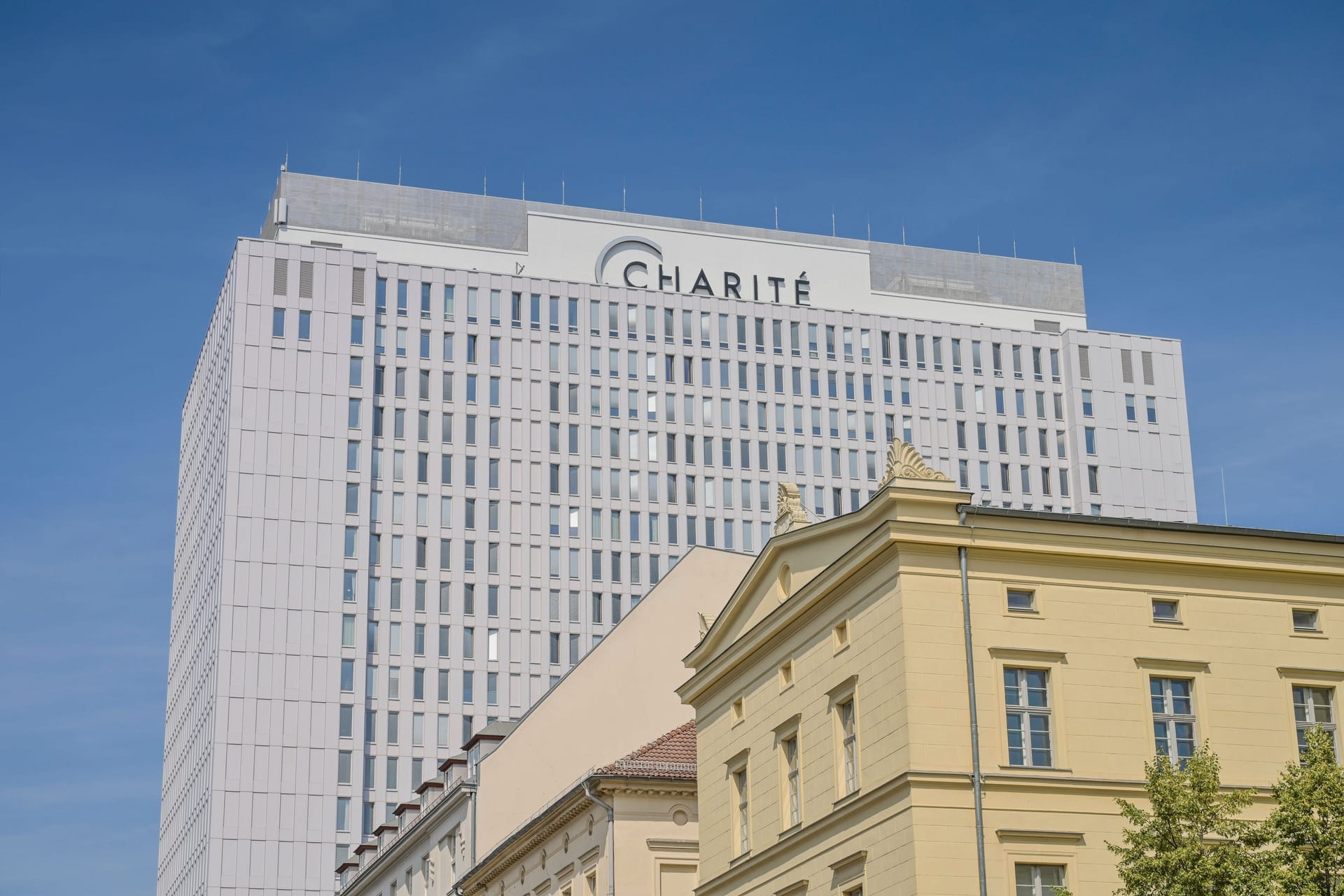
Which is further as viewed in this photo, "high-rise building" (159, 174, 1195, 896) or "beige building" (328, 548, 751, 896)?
"high-rise building" (159, 174, 1195, 896)

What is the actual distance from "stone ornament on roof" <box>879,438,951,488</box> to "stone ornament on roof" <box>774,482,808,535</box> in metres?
5.47

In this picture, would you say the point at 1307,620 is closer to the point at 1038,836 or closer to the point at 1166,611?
the point at 1166,611

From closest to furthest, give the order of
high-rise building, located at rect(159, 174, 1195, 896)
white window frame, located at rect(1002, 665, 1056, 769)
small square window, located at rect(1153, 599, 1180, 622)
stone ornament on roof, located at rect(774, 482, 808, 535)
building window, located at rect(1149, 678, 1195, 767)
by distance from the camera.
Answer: white window frame, located at rect(1002, 665, 1056, 769)
building window, located at rect(1149, 678, 1195, 767)
small square window, located at rect(1153, 599, 1180, 622)
stone ornament on roof, located at rect(774, 482, 808, 535)
high-rise building, located at rect(159, 174, 1195, 896)

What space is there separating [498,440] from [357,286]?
14.6m

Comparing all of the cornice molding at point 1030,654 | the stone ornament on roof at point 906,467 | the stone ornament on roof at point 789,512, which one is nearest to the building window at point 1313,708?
the cornice molding at point 1030,654

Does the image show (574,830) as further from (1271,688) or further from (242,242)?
(242,242)

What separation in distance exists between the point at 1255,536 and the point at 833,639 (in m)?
9.29

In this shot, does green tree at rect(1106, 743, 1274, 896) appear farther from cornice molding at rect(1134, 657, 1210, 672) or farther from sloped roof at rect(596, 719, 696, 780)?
sloped roof at rect(596, 719, 696, 780)

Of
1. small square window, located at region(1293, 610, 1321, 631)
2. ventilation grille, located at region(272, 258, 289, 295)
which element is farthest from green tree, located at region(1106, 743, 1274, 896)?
ventilation grille, located at region(272, 258, 289, 295)

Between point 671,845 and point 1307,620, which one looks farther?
point 671,845

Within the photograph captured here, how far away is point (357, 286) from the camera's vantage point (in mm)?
139125

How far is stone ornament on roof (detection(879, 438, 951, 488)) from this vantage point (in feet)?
135

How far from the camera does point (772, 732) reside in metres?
45.9

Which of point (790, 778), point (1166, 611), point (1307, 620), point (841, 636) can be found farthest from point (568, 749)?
point (1307, 620)
